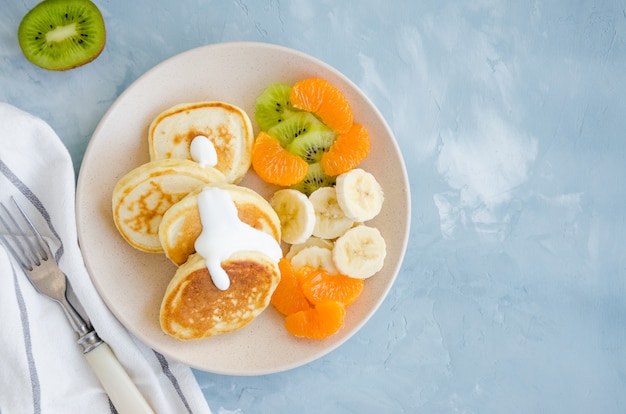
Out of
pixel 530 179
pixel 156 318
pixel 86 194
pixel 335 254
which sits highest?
pixel 86 194

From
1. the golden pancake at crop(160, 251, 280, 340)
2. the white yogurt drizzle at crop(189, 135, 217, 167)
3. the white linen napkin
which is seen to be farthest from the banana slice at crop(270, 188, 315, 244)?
the white linen napkin

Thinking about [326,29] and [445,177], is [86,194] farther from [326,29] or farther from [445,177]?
[445,177]

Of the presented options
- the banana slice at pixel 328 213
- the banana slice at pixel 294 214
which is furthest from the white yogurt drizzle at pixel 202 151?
the banana slice at pixel 328 213

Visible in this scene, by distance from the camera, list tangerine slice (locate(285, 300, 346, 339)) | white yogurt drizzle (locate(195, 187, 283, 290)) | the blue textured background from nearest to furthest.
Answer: white yogurt drizzle (locate(195, 187, 283, 290)) < tangerine slice (locate(285, 300, 346, 339)) < the blue textured background

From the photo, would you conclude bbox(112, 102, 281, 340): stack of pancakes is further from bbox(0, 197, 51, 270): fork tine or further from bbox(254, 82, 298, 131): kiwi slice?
bbox(0, 197, 51, 270): fork tine

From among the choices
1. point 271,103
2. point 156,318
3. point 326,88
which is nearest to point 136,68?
point 271,103

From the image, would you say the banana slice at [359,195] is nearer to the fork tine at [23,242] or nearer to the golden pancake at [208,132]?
the golden pancake at [208,132]
